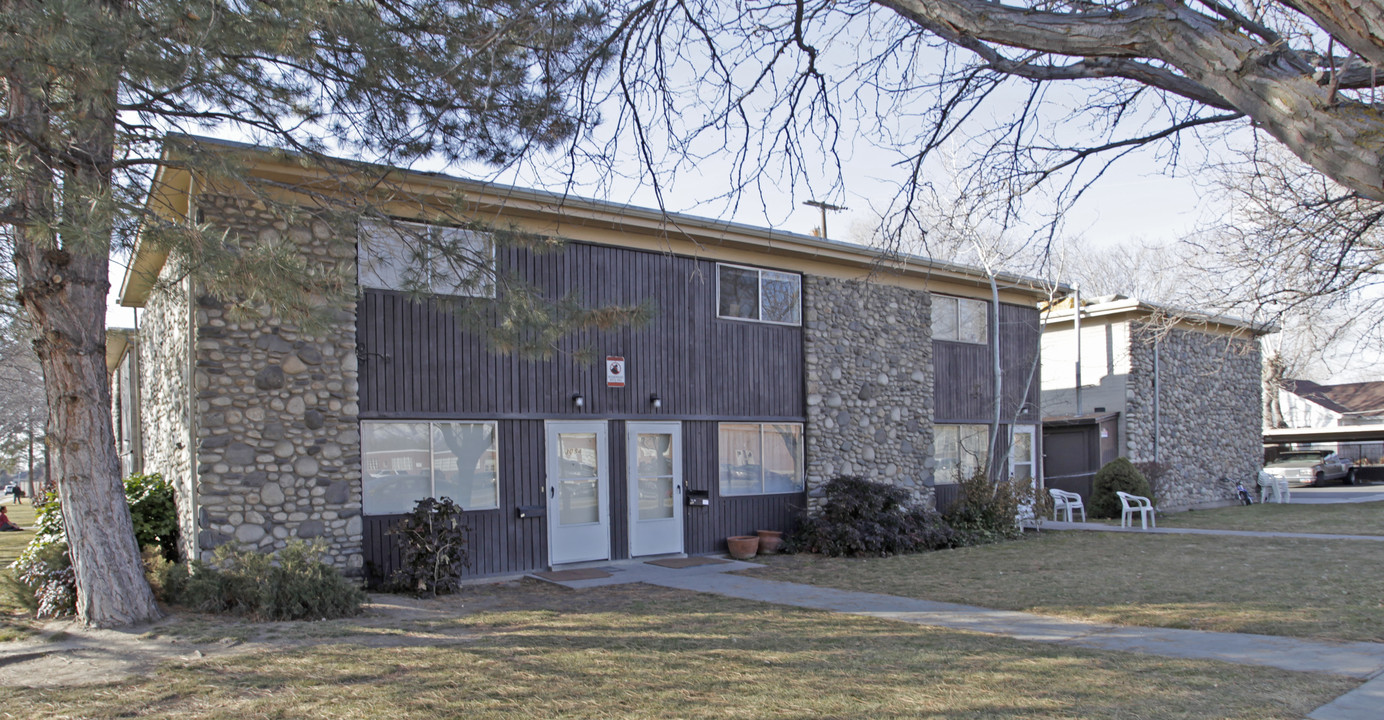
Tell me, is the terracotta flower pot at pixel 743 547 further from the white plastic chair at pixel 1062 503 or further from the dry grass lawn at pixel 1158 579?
the white plastic chair at pixel 1062 503

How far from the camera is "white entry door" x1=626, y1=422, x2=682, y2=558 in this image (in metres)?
12.9

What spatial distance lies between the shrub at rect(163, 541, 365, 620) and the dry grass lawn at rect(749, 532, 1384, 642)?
5.25 metres

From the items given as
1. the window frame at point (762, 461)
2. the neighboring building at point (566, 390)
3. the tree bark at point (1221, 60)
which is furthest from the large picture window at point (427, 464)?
the tree bark at point (1221, 60)

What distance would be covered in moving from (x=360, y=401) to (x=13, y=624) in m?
3.75

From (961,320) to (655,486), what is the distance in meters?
7.47

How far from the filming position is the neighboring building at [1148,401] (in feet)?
70.8

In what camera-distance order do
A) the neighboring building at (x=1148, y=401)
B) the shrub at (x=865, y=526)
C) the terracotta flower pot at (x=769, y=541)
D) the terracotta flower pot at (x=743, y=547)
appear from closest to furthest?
the terracotta flower pot at (x=743, y=547) < the shrub at (x=865, y=526) < the terracotta flower pot at (x=769, y=541) < the neighboring building at (x=1148, y=401)

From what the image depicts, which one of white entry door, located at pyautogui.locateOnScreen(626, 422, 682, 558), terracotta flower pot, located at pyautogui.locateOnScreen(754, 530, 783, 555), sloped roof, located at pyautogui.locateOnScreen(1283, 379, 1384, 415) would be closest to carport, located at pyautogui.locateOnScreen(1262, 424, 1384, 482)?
sloped roof, located at pyautogui.locateOnScreen(1283, 379, 1384, 415)

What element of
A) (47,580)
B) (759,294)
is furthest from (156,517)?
(759,294)

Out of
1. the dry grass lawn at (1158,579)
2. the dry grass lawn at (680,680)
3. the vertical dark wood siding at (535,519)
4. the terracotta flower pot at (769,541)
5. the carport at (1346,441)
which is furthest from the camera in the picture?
the carport at (1346,441)

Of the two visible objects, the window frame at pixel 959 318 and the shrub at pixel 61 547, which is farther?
the window frame at pixel 959 318

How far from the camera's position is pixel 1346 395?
145 feet

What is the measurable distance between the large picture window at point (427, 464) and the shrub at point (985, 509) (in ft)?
27.2

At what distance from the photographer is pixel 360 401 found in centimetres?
1061
